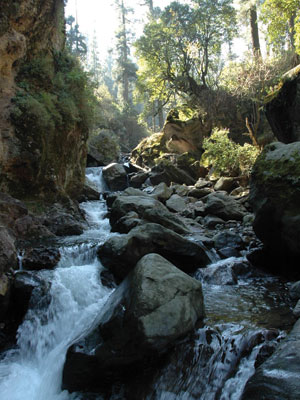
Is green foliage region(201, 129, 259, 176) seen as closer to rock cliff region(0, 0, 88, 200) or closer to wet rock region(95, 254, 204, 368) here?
→ rock cliff region(0, 0, 88, 200)

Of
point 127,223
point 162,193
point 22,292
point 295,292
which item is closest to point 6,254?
point 22,292

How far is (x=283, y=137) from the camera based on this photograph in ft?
30.0

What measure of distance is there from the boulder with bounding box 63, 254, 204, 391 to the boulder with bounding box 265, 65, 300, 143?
672 centimetres

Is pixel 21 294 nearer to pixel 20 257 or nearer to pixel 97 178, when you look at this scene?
pixel 20 257

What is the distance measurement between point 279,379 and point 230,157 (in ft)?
41.4

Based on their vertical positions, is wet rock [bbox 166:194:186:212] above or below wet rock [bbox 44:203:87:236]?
above

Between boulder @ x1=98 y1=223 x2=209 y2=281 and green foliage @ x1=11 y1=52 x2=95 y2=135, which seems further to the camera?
green foliage @ x1=11 y1=52 x2=95 y2=135

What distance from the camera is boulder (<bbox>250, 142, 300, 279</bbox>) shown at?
5.53 metres

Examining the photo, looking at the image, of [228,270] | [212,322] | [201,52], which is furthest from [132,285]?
[201,52]

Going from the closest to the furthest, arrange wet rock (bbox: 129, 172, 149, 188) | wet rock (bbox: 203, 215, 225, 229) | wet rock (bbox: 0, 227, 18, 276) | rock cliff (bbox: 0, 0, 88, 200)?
wet rock (bbox: 0, 227, 18, 276)
rock cliff (bbox: 0, 0, 88, 200)
wet rock (bbox: 203, 215, 225, 229)
wet rock (bbox: 129, 172, 149, 188)

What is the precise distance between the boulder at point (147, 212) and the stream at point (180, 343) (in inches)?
85.0

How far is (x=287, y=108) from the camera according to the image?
28.6 ft

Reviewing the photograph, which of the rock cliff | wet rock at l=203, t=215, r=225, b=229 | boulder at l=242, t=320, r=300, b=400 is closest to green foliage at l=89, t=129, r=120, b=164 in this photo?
the rock cliff

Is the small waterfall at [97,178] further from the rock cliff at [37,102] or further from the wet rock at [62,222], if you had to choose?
the wet rock at [62,222]
